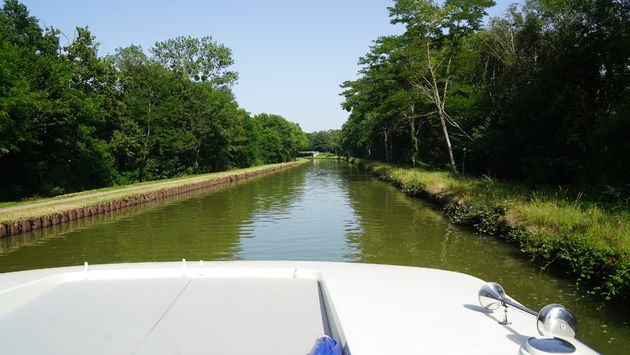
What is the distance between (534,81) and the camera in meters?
15.5

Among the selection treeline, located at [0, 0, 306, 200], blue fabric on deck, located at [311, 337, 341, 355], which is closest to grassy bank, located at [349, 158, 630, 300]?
blue fabric on deck, located at [311, 337, 341, 355]

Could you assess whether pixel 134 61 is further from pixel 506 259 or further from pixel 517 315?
pixel 517 315

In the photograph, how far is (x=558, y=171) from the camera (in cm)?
1466

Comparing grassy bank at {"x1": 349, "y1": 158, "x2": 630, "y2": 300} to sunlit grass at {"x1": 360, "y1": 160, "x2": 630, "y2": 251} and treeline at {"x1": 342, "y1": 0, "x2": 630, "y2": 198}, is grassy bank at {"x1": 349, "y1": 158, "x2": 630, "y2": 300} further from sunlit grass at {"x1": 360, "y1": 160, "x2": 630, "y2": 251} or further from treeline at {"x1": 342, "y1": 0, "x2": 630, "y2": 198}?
treeline at {"x1": 342, "y1": 0, "x2": 630, "y2": 198}

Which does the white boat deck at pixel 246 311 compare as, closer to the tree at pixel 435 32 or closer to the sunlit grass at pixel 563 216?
the sunlit grass at pixel 563 216

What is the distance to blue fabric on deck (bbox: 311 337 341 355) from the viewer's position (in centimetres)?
178

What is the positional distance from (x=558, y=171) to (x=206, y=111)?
36239 mm

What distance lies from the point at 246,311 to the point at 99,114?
26509 millimetres

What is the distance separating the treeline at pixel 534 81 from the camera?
484 inches

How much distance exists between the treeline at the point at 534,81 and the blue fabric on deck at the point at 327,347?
11024mm

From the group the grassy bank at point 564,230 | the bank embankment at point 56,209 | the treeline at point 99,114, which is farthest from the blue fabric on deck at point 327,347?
the treeline at point 99,114

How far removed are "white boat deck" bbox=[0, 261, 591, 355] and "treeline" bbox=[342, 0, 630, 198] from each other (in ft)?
33.4

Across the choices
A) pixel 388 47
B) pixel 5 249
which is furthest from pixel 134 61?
pixel 5 249

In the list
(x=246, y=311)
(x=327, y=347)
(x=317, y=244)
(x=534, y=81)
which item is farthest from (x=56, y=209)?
(x=534, y=81)
